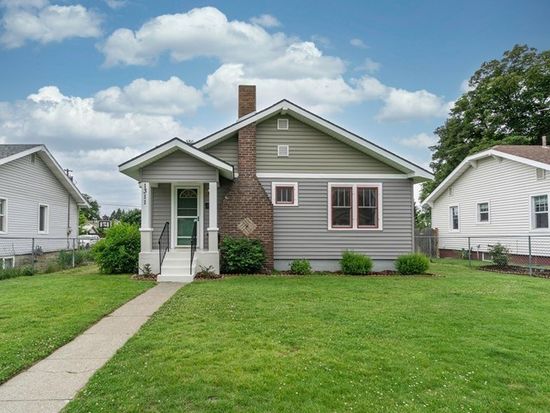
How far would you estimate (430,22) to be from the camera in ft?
58.5

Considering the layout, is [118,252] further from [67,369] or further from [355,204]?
[67,369]

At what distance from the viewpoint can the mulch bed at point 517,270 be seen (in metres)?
14.8

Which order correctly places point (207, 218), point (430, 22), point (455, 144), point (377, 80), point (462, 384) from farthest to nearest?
point (455, 144) < point (377, 80) < point (430, 22) < point (207, 218) < point (462, 384)

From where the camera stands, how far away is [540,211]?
56.6ft

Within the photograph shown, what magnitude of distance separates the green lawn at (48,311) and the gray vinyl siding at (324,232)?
5165 mm

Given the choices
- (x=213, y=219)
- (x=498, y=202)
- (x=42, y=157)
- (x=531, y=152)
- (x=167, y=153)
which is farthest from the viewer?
(x=42, y=157)

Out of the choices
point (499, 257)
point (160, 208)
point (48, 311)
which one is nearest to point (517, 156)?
point (499, 257)

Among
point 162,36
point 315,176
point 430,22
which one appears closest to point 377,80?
point 430,22

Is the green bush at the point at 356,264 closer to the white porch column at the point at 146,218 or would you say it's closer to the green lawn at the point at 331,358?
the green lawn at the point at 331,358

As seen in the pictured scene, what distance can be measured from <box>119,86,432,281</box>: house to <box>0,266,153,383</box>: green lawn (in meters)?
3.35

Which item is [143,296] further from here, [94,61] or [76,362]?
[94,61]

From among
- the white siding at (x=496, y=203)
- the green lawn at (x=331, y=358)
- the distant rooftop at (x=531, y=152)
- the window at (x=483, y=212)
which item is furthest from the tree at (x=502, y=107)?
the green lawn at (x=331, y=358)

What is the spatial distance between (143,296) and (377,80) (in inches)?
603

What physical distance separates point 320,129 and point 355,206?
2890mm
